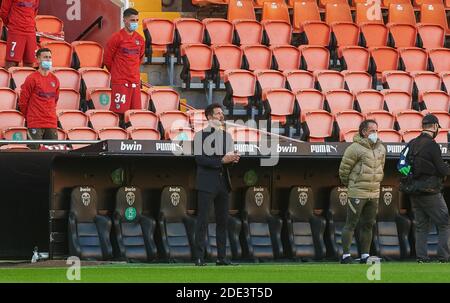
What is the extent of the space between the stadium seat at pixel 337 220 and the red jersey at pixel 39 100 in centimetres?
388

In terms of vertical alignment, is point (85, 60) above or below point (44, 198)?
above

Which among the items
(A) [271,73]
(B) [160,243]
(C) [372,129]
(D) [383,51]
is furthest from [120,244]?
(D) [383,51]

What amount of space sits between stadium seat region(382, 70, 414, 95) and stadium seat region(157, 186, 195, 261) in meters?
6.05

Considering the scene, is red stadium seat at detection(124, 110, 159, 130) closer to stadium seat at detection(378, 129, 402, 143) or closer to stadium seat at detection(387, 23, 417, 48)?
stadium seat at detection(378, 129, 402, 143)

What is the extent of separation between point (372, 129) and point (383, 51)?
683 cm

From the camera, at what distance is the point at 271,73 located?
76.4 ft

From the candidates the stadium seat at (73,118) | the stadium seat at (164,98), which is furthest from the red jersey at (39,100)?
the stadium seat at (164,98)

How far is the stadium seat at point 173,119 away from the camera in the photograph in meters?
21.2

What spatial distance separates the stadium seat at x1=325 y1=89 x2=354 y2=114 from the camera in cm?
2320

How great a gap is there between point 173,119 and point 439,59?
6.27 metres

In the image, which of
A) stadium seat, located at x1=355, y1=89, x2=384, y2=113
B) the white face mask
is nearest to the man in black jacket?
the white face mask
